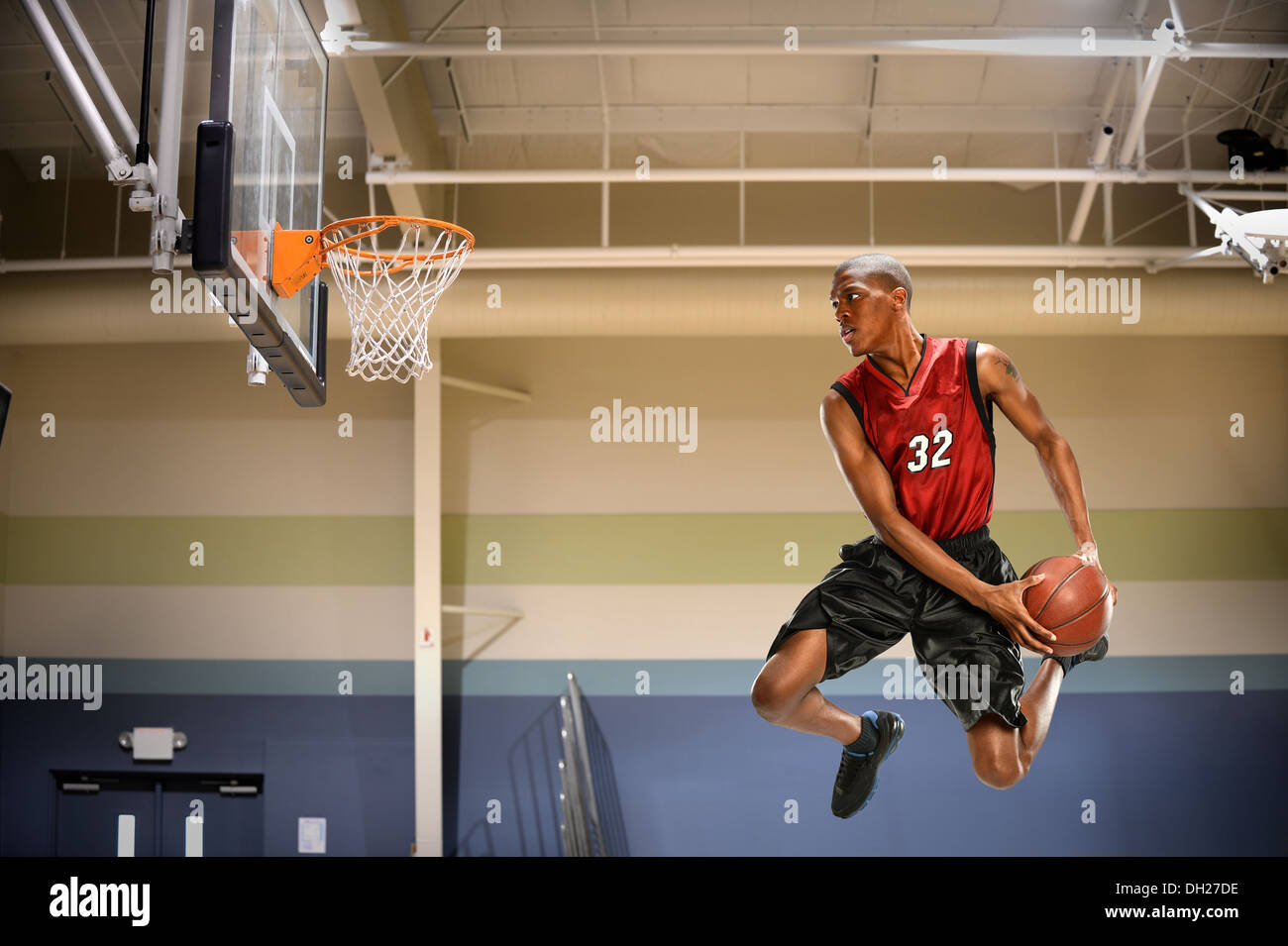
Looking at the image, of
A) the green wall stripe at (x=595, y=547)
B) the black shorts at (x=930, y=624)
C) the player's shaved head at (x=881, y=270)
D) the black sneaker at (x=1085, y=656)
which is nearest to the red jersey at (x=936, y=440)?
the black shorts at (x=930, y=624)

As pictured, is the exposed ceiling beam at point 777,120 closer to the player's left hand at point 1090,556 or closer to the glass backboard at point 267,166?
the glass backboard at point 267,166

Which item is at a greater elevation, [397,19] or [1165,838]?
[397,19]

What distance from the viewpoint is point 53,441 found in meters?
9.88

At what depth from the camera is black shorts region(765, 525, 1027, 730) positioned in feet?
14.8

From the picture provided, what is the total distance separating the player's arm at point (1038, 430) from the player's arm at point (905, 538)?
384 mm

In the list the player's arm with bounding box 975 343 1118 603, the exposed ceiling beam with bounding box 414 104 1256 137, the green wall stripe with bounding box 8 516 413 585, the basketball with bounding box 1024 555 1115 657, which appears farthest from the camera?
the green wall stripe with bounding box 8 516 413 585

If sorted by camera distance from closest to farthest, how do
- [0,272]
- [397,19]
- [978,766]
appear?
1. [978,766]
2. [397,19]
3. [0,272]

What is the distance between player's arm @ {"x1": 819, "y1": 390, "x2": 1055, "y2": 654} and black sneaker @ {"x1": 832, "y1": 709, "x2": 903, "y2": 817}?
0.62 meters

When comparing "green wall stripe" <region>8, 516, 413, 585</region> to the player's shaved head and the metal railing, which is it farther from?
the player's shaved head

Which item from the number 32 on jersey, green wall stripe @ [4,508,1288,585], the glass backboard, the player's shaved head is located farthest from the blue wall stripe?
the player's shaved head

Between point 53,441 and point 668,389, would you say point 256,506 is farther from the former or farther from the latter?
point 668,389

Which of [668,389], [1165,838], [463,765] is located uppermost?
[668,389]

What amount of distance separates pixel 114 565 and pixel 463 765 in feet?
11.0
